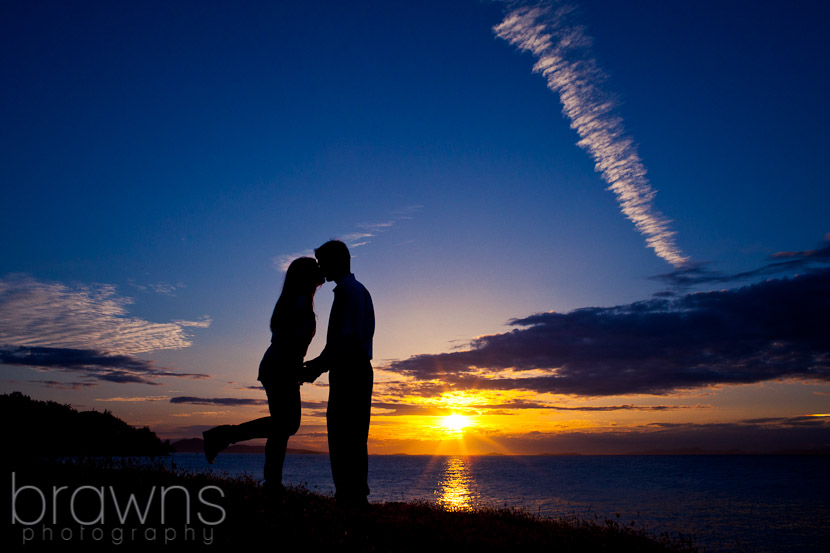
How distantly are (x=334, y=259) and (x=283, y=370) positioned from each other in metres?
1.63

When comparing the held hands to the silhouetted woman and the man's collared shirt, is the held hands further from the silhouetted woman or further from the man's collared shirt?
the man's collared shirt

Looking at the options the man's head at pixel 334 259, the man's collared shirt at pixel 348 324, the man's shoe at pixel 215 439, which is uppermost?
the man's head at pixel 334 259

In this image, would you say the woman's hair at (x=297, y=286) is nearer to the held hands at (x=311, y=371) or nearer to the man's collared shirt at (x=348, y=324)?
the man's collared shirt at (x=348, y=324)

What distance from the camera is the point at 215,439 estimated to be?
609 cm

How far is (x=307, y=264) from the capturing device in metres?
6.28

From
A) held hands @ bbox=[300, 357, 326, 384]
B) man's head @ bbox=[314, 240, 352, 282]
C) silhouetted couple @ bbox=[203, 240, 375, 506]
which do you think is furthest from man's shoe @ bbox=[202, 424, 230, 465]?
man's head @ bbox=[314, 240, 352, 282]

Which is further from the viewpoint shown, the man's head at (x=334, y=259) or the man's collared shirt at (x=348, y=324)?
the man's head at (x=334, y=259)

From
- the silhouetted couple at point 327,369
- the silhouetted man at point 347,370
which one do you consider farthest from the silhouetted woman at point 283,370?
the silhouetted man at point 347,370

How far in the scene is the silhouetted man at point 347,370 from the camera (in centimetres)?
635

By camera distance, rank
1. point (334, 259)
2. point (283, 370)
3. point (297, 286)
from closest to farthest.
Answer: point (283, 370) < point (297, 286) < point (334, 259)

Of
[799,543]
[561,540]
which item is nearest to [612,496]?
[799,543]

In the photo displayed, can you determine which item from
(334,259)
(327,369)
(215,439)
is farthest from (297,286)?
(215,439)

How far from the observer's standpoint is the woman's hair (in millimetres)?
6078

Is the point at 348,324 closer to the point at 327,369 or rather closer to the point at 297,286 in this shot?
the point at 327,369
